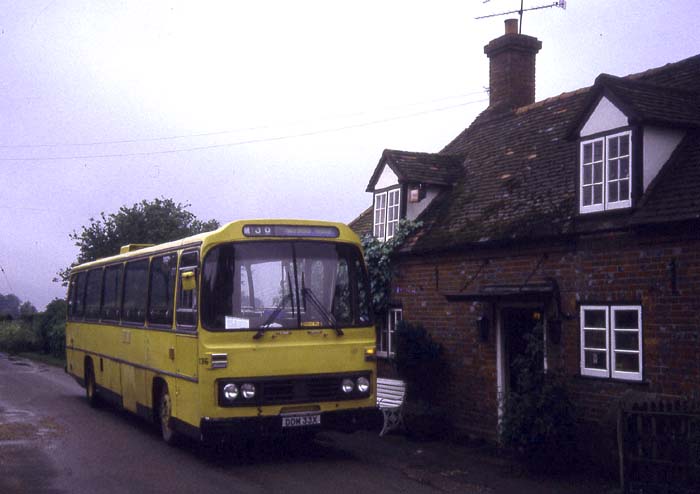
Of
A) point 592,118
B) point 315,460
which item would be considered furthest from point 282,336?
point 592,118

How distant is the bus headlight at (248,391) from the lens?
10.8m

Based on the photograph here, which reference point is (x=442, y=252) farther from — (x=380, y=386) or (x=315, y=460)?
(x=315, y=460)

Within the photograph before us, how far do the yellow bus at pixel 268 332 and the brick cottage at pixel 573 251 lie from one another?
2.76 m

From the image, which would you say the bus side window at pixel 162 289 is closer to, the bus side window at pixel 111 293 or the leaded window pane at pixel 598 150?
the bus side window at pixel 111 293

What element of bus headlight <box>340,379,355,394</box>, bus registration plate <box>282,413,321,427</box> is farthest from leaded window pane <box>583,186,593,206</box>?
bus registration plate <box>282,413,321,427</box>

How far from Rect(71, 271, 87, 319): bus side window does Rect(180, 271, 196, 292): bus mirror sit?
849 centimetres

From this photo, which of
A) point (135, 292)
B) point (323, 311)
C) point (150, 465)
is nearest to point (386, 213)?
point (135, 292)

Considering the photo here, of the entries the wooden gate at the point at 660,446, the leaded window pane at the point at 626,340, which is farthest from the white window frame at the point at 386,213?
the wooden gate at the point at 660,446

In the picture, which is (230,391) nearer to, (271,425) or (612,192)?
(271,425)

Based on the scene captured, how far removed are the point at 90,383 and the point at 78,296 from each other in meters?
2.35

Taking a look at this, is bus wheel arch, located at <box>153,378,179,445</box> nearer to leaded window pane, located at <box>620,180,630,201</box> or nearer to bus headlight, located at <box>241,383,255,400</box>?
bus headlight, located at <box>241,383,255,400</box>

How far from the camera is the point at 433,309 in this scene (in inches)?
609

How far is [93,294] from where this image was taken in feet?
60.0

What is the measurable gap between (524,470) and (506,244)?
380 cm
